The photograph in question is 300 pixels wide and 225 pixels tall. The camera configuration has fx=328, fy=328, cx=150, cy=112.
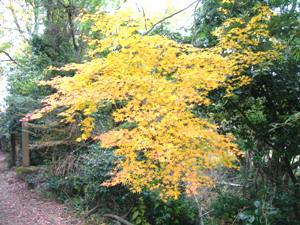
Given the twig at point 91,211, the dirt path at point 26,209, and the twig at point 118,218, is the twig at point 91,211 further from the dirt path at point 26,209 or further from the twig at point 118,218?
the twig at point 118,218

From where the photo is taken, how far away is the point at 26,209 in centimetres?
703

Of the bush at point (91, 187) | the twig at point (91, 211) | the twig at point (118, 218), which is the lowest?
the twig at point (118, 218)

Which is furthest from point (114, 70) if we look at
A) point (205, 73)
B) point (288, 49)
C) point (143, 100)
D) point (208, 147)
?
point (288, 49)

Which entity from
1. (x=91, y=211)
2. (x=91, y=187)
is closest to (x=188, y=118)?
(x=91, y=187)

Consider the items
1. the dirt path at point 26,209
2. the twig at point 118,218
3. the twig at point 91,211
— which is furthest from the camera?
the twig at point 91,211

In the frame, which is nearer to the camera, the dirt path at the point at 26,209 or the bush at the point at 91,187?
the dirt path at the point at 26,209

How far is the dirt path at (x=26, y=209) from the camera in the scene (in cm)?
647

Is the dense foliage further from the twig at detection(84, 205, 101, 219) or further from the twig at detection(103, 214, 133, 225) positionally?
the twig at detection(103, 214, 133, 225)

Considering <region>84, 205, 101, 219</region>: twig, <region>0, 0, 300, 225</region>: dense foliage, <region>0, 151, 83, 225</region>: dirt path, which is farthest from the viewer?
<region>84, 205, 101, 219</region>: twig

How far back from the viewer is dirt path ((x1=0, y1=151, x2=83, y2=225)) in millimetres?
6468

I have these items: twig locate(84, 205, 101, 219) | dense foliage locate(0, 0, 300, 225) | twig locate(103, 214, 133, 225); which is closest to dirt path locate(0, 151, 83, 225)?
twig locate(84, 205, 101, 219)

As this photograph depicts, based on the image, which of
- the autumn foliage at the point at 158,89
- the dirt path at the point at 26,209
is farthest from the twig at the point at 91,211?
the autumn foliage at the point at 158,89

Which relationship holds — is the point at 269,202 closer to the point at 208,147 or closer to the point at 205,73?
the point at 208,147

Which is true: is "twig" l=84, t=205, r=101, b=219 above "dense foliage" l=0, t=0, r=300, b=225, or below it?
below
